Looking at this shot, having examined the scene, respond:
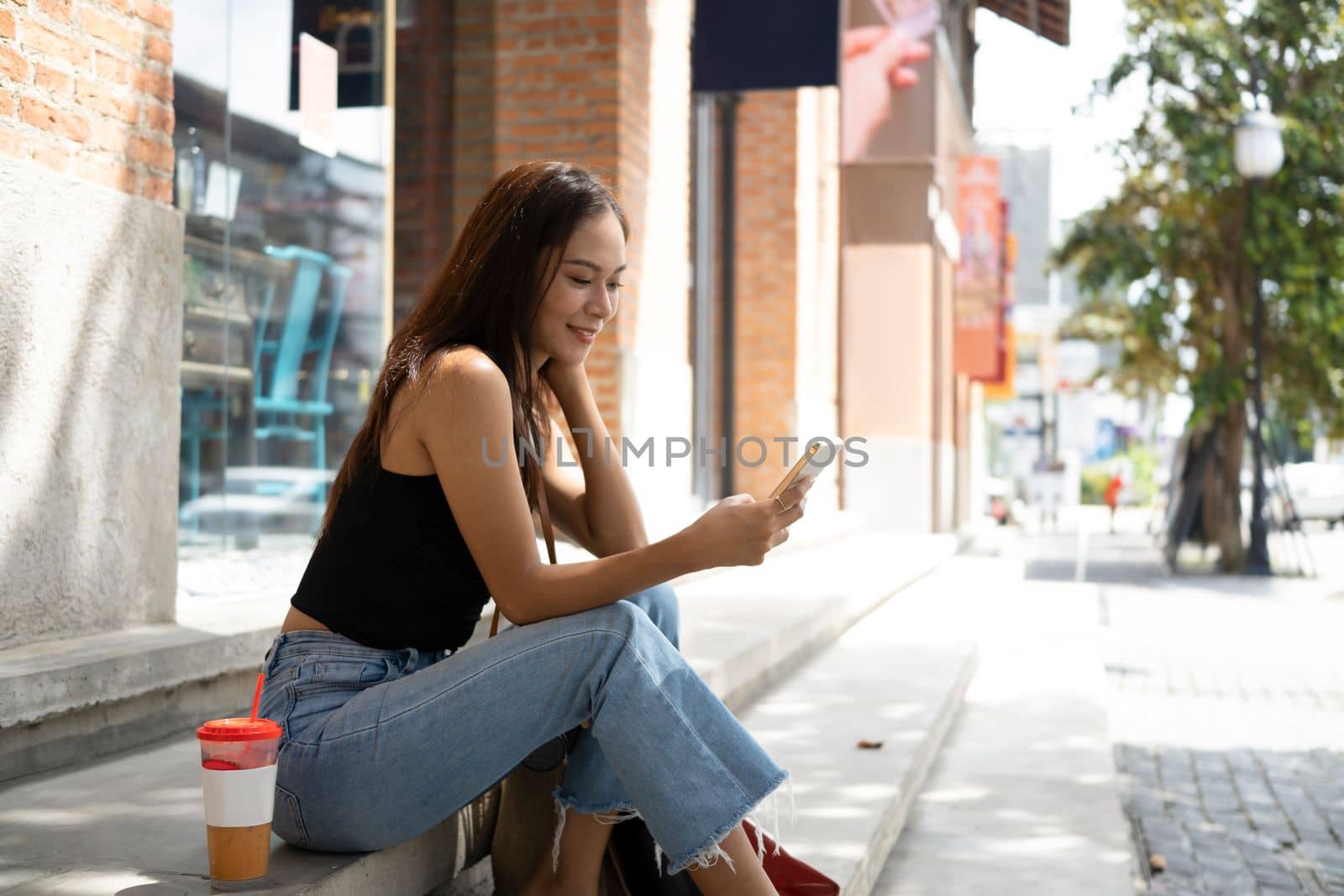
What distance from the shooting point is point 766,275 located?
39.9 ft

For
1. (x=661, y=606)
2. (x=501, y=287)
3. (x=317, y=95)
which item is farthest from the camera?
(x=317, y=95)

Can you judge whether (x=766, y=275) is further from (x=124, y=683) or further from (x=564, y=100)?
(x=124, y=683)

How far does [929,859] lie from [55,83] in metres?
3.06

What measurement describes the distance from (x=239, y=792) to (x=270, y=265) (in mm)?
3934

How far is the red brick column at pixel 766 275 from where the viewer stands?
12062 mm

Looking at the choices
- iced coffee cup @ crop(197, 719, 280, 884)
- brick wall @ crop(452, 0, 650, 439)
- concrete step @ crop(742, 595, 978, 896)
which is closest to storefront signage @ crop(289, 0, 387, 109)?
brick wall @ crop(452, 0, 650, 439)

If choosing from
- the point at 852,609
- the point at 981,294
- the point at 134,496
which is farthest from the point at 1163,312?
the point at 134,496

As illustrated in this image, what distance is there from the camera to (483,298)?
8.34 ft

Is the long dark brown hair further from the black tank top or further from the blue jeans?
the blue jeans

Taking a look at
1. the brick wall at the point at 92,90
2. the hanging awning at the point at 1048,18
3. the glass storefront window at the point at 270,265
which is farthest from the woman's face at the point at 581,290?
the hanging awning at the point at 1048,18

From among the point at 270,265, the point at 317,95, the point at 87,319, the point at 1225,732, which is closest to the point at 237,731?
the point at 87,319

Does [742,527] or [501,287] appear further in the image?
[501,287]

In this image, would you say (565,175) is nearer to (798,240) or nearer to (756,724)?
(756,724)

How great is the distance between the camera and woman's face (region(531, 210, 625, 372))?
8.48 ft
